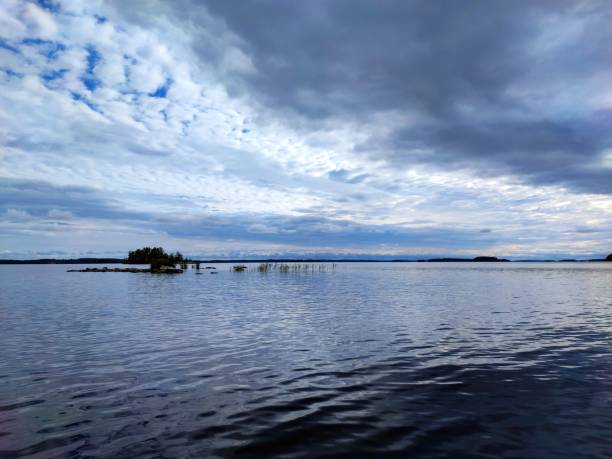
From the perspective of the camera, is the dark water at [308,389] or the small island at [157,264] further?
the small island at [157,264]

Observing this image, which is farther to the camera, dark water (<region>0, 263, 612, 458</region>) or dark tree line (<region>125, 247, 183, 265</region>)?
dark tree line (<region>125, 247, 183, 265</region>)

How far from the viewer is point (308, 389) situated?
14.5 meters

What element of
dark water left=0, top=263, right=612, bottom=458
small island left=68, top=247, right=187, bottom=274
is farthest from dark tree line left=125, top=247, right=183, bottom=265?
dark water left=0, top=263, right=612, bottom=458

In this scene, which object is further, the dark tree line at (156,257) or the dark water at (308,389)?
the dark tree line at (156,257)

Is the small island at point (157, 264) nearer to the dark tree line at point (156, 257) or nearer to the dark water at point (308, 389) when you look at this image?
the dark tree line at point (156, 257)

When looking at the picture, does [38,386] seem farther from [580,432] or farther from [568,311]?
[568,311]

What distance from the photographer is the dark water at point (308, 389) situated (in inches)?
396

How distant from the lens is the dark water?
396 inches

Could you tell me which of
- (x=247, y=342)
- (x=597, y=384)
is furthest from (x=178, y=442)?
(x=597, y=384)

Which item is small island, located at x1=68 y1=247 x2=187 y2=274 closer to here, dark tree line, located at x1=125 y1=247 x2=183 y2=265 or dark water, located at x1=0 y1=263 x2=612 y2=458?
dark tree line, located at x1=125 y1=247 x2=183 y2=265

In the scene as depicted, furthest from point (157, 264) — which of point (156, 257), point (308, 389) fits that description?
point (308, 389)

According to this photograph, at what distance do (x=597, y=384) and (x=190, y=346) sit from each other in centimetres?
1970

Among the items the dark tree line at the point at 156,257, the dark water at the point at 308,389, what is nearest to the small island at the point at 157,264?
the dark tree line at the point at 156,257

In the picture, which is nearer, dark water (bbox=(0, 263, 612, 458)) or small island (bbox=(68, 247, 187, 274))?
dark water (bbox=(0, 263, 612, 458))
